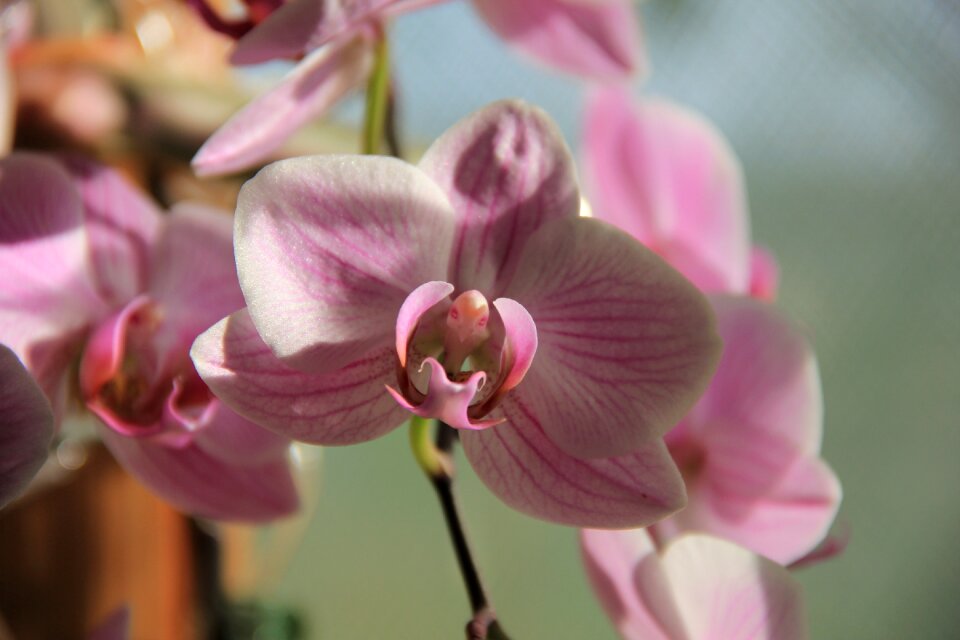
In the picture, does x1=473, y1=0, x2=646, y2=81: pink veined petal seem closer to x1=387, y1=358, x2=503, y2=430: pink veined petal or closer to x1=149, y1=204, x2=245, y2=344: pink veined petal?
x1=149, y1=204, x2=245, y2=344: pink veined petal

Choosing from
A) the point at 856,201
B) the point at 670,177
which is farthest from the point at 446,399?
the point at 856,201

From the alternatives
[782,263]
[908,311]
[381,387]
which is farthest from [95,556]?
[908,311]

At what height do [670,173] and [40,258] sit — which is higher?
[670,173]

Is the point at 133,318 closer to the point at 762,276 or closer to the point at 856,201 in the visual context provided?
the point at 762,276

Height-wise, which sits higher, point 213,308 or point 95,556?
point 213,308

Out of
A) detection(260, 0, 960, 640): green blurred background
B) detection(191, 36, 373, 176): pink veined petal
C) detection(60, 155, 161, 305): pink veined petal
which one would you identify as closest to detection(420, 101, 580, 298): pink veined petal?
detection(191, 36, 373, 176): pink veined petal

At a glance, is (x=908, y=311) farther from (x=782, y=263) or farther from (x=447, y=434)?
(x=447, y=434)
